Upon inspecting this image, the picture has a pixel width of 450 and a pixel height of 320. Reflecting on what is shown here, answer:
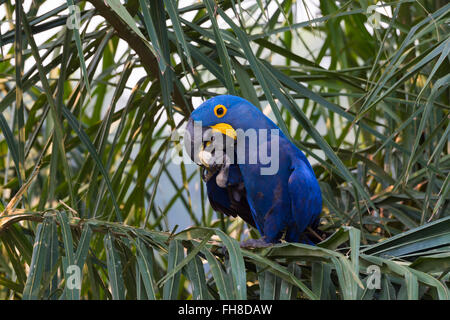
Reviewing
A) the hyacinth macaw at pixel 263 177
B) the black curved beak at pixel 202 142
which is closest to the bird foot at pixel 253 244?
the hyacinth macaw at pixel 263 177

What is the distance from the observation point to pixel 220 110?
1008 mm

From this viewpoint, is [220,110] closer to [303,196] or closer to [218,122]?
[218,122]

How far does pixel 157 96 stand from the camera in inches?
49.8

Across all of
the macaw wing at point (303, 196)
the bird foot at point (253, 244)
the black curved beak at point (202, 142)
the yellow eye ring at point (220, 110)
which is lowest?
the bird foot at point (253, 244)

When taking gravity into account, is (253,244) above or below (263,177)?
below

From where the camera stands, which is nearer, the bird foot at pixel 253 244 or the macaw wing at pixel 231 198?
the bird foot at pixel 253 244

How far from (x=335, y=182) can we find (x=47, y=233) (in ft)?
2.98

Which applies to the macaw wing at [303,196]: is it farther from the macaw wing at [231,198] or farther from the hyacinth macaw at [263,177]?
the macaw wing at [231,198]

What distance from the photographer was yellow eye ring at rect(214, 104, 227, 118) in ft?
3.29

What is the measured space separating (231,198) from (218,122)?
0.17 meters

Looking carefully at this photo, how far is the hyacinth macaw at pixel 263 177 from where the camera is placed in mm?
996

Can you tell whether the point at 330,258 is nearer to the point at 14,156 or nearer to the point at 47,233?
the point at 47,233

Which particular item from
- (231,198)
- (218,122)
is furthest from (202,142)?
(231,198)

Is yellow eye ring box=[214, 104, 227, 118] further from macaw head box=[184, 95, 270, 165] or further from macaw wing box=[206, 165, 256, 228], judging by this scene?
macaw wing box=[206, 165, 256, 228]
